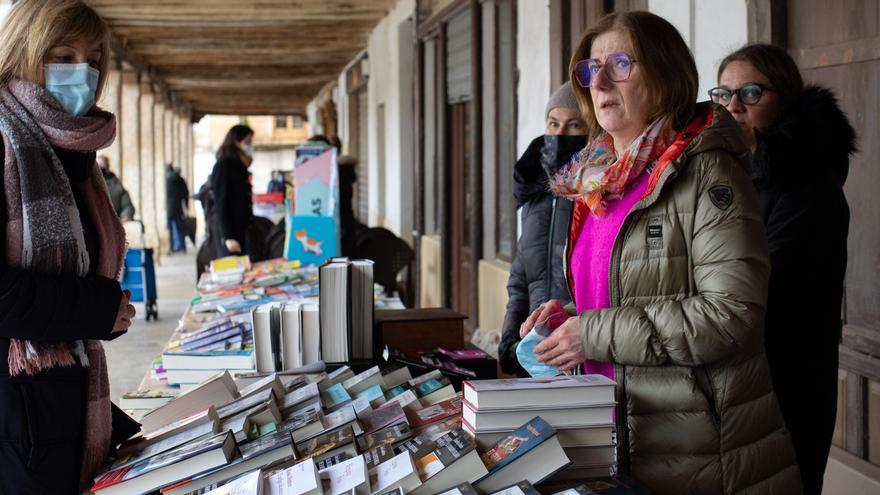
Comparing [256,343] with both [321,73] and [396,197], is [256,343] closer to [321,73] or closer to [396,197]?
[396,197]

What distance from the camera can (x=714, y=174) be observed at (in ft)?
5.56

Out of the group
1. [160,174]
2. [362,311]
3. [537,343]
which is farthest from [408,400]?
[160,174]

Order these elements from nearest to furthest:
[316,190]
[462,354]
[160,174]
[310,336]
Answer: [310,336], [462,354], [316,190], [160,174]

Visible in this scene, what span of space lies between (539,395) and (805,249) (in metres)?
0.85

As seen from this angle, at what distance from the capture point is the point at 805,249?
85.0 inches

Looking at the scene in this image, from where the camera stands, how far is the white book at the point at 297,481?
5.21 ft

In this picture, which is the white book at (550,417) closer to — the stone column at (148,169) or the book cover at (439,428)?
the book cover at (439,428)

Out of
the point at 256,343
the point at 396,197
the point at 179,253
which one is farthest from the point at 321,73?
the point at 256,343

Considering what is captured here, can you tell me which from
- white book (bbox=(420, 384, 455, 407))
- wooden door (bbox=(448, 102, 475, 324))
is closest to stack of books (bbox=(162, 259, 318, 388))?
white book (bbox=(420, 384, 455, 407))

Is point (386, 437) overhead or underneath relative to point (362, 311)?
underneath

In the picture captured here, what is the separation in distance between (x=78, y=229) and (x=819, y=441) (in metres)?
1.73

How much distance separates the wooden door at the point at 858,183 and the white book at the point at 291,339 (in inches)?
66.7

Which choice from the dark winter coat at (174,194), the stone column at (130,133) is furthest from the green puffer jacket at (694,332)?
the dark winter coat at (174,194)

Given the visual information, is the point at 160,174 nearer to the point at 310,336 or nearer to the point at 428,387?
the point at 310,336
